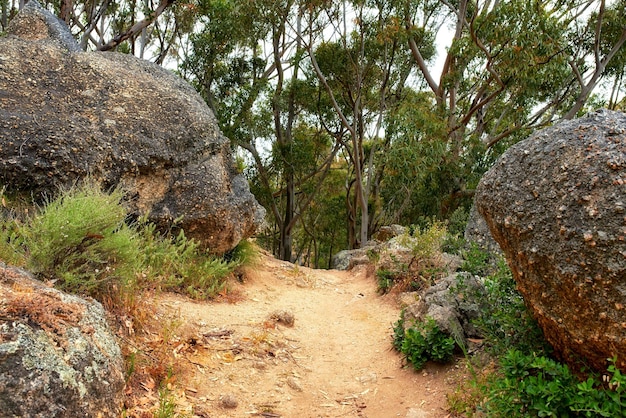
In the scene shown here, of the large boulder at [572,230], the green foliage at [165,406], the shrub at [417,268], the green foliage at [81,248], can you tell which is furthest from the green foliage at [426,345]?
the shrub at [417,268]

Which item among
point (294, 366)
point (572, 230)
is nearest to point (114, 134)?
point (294, 366)

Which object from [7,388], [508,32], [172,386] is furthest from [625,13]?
[7,388]

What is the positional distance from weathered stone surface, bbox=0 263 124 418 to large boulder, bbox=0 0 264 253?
2.84 m

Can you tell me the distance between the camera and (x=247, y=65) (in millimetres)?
16984

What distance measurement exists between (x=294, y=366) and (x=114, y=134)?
3664 mm

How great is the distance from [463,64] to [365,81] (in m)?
4.10

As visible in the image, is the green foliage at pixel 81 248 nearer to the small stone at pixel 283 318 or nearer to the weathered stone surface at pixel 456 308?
the small stone at pixel 283 318

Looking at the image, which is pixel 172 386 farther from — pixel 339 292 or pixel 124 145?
pixel 339 292

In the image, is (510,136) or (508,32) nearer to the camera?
(508,32)

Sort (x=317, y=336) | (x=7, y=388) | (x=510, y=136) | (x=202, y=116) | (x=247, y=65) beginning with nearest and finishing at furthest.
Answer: (x=7, y=388), (x=317, y=336), (x=202, y=116), (x=510, y=136), (x=247, y=65)

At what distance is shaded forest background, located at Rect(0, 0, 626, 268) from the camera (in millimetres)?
12255

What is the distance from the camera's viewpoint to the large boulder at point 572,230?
2453mm

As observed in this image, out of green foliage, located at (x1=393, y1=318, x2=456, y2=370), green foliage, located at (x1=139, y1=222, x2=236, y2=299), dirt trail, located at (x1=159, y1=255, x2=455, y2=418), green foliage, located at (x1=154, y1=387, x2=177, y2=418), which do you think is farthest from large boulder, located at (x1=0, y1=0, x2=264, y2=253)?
green foliage, located at (x1=393, y1=318, x2=456, y2=370)

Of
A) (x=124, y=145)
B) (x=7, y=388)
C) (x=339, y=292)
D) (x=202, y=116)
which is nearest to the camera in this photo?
(x=7, y=388)
